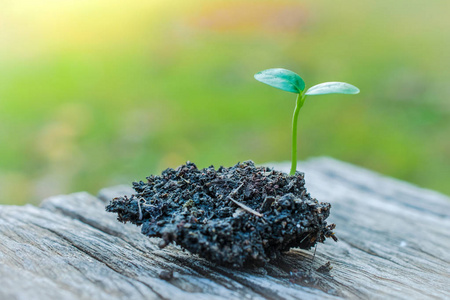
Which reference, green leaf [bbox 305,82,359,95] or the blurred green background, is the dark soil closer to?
green leaf [bbox 305,82,359,95]

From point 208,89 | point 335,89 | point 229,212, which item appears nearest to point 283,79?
point 335,89

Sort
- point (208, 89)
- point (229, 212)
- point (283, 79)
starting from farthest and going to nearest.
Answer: point (208, 89) < point (283, 79) < point (229, 212)

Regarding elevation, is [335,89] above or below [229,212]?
above

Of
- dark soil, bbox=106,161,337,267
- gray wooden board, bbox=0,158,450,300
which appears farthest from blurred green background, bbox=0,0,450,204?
dark soil, bbox=106,161,337,267

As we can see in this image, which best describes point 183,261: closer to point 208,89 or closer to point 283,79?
point 283,79

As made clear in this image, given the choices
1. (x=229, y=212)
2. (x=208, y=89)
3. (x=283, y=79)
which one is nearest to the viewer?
(x=229, y=212)

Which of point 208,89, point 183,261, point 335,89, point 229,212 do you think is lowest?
point 183,261

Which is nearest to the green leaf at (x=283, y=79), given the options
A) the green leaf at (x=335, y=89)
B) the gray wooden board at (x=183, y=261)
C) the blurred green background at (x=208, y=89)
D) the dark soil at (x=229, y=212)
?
the green leaf at (x=335, y=89)
